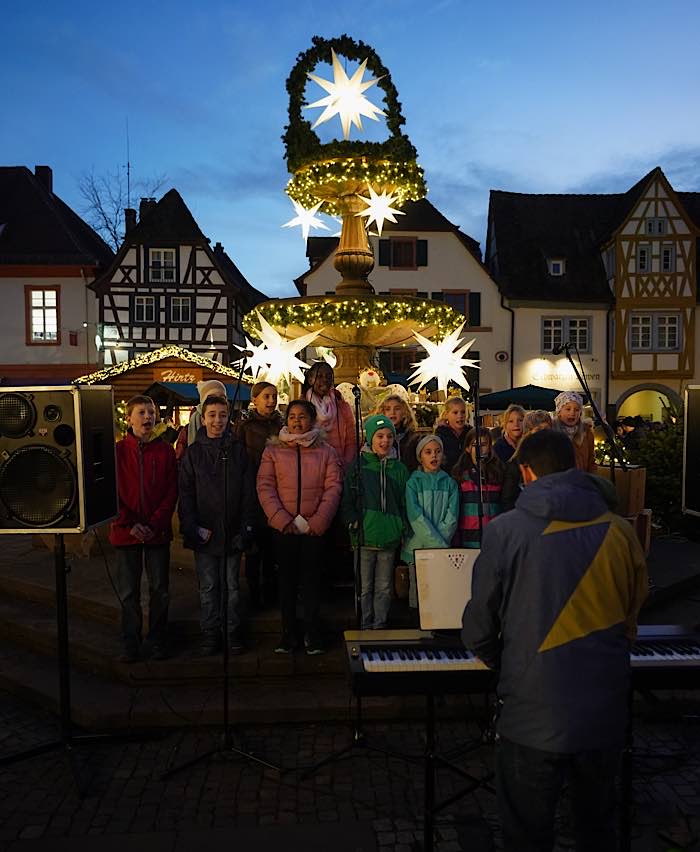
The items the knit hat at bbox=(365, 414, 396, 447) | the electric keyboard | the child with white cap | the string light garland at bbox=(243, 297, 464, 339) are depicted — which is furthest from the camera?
the string light garland at bbox=(243, 297, 464, 339)

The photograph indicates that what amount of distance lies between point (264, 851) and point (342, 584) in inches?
112

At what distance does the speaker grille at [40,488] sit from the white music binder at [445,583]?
Answer: 2.11 meters

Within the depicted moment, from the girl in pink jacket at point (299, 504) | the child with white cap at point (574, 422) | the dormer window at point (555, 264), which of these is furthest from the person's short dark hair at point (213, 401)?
the dormer window at point (555, 264)

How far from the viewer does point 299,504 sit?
4.91 meters

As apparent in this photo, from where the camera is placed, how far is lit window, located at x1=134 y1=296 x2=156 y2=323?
24938 millimetres

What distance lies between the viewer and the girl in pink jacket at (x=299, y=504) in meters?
4.86

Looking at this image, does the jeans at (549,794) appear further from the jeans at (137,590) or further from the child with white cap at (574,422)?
the child with white cap at (574,422)

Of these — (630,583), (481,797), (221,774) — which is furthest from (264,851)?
(630,583)

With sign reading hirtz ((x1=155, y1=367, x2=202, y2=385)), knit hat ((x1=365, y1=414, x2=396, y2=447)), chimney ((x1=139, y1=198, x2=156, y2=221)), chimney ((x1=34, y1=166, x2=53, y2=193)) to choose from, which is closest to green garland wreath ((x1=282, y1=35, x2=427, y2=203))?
knit hat ((x1=365, y1=414, x2=396, y2=447))

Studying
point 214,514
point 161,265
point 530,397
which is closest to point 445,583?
point 214,514

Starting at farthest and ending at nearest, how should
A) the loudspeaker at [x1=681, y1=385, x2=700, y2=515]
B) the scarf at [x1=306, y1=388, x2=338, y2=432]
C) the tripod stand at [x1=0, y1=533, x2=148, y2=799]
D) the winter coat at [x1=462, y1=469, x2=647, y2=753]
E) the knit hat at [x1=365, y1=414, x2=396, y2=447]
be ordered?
the scarf at [x1=306, y1=388, x2=338, y2=432] < the knit hat at [x1=365, y1=414, x2=396, y2=447] < the loudspeaker at [x1=681, y1=385, x2=700, y2=515] < the tripod stand at [x1=0, y1=533, x2=148, y2=799] < the winter coat at [x1=462, y1=469, x2=647, y2=753]

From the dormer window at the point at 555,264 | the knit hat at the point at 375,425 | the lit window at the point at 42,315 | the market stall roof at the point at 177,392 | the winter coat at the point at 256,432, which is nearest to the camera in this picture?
the knit hat at the point at 375,425

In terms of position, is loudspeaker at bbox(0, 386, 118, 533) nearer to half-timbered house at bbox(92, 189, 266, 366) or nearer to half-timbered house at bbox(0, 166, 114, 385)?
half-timbered house at bbox(92, 189, 266, 366)

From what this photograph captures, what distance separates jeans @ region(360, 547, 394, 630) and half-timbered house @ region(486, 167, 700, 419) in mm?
22609
